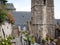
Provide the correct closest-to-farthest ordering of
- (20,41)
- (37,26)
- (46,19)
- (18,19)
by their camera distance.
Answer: (20,41) → (37,26) → (46,19) → (18,19)

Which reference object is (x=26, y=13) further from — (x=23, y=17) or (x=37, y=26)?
(x=37, y=26)

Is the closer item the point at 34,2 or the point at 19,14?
the point at 34,2

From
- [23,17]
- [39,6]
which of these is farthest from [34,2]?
[23,17]

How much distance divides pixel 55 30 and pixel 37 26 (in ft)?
12.3

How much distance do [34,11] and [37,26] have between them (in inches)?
100

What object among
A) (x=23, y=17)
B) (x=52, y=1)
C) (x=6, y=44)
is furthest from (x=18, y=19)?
(x=6, y=44)

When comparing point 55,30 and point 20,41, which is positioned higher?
point 20,41

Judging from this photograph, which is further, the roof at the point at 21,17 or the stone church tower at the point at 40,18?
the roof at the point at 21,17

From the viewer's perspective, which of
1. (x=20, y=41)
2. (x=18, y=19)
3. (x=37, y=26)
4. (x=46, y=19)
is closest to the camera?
(x=20, y=41)

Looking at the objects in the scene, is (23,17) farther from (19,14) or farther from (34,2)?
(34,2)

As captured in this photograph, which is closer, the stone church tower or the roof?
the stone church tower

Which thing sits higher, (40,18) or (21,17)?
(40,18)

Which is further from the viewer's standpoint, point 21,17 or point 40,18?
point 21,17

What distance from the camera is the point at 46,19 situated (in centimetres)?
4381
